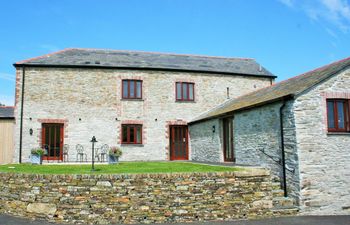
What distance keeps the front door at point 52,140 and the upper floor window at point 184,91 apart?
7226 millimetres

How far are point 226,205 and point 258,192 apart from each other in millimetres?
1143

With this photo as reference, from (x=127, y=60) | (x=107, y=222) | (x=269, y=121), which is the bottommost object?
(x=107, y=222)

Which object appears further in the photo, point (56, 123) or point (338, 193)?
point (56, 123)

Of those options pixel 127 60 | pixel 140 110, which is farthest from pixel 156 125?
pixel 127 60

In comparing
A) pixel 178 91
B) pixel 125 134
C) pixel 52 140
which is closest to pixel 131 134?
pixel 125 134

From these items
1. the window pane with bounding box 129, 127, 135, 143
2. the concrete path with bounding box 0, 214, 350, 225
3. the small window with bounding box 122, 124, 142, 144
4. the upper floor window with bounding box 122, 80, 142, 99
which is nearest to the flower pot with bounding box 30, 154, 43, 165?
the small window with bounding box 122, 124, 142, 144

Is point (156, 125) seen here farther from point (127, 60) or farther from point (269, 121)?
point (269, 121)

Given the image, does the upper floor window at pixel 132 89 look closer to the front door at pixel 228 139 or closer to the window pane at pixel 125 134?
the window pane at pixel 125 134

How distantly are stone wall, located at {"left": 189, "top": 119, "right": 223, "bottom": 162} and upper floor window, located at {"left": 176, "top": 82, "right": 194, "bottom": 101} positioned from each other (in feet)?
6.00

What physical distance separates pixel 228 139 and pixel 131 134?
20.8 feet

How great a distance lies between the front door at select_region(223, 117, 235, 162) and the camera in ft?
47.9

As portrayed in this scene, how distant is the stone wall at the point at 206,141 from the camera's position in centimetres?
1544

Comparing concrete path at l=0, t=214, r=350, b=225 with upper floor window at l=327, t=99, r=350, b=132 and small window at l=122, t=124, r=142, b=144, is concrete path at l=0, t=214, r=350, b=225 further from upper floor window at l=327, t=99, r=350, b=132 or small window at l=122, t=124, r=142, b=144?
small window at l=122, t=124, r=142, b=144

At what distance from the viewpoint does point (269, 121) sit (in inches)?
439
